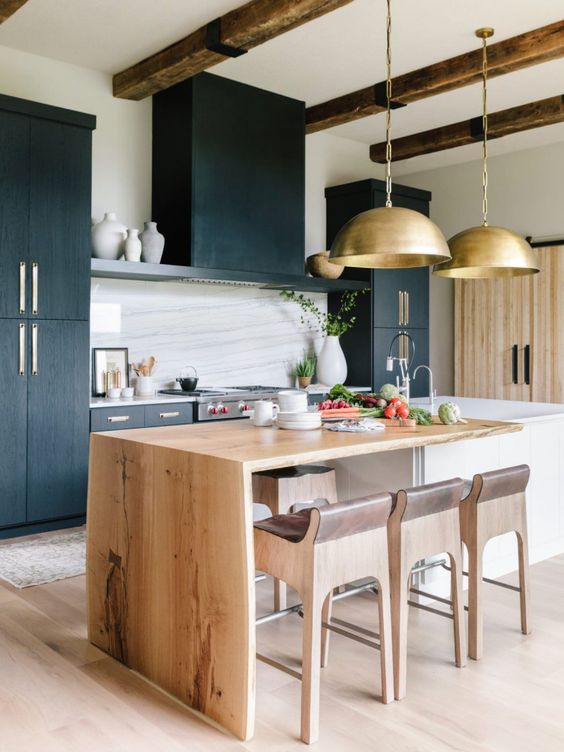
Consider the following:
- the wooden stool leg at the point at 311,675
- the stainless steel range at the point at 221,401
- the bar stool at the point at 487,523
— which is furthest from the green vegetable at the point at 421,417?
the stainless steel range at the point at 221,401

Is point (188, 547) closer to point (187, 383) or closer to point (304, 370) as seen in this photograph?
point (187, 383)

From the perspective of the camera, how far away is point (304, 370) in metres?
6.37

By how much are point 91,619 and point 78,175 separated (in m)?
2.75

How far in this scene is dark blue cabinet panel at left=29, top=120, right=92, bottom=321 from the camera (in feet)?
14.4

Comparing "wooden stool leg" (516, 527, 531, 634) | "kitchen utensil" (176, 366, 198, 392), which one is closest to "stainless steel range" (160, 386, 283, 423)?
"kitchen utensil" (176, 366, 198, 392)

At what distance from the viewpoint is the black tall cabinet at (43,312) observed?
4.28 metres

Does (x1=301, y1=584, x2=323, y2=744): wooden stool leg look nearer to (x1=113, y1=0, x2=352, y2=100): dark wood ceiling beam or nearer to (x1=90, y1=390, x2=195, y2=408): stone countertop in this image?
(x1=90, y1=390, x2=195, y2=408): stone countertop

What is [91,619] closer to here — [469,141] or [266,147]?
[266,147]

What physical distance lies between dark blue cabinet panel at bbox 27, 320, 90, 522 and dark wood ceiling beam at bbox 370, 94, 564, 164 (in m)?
3.60

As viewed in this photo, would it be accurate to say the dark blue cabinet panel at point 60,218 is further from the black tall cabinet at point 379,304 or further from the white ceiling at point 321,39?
the black tall cabinet at point 379,304

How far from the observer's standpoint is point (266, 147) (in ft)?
18.5

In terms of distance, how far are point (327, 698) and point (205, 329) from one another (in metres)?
3.70

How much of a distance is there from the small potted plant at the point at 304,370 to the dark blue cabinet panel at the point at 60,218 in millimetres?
2263

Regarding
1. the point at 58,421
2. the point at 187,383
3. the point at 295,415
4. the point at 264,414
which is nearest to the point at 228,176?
the point at 187,383
